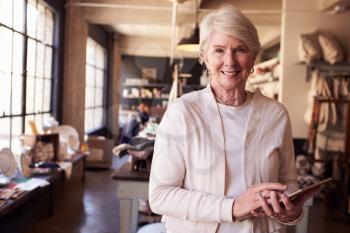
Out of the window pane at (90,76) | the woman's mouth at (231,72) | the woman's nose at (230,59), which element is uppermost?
the window pane at (90,76)

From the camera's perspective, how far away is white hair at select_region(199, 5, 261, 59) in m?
1.12

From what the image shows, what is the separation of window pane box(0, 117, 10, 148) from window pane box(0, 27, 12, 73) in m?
0.52

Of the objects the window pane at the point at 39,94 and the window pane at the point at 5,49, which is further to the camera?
A: the window pane at the point at 39,94

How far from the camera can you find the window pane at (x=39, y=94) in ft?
16.8

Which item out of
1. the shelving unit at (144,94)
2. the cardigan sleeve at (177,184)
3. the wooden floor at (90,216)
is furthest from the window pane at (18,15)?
the shelving unit at (144,94)

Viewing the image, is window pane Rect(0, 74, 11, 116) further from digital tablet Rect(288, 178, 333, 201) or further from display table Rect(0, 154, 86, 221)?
digital tablet Rect(288, 178, 333, 201)

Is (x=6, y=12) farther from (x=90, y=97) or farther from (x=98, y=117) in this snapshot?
(x=98, y=117)

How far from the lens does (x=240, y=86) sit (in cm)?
118

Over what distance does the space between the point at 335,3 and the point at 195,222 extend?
15.4 ft

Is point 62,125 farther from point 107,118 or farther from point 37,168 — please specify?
point 107,118

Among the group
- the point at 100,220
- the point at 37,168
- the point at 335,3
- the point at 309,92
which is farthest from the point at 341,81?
the point at 37,168

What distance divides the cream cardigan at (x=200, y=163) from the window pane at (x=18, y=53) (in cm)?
A: 356

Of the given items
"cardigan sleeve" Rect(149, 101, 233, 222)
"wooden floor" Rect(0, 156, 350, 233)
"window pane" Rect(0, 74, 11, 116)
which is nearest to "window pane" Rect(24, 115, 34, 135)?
"window pane" Rect(0, 74, 11, 116)

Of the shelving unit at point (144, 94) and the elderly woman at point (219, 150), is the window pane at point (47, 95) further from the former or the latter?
the elderly woman at point (219, 150)
